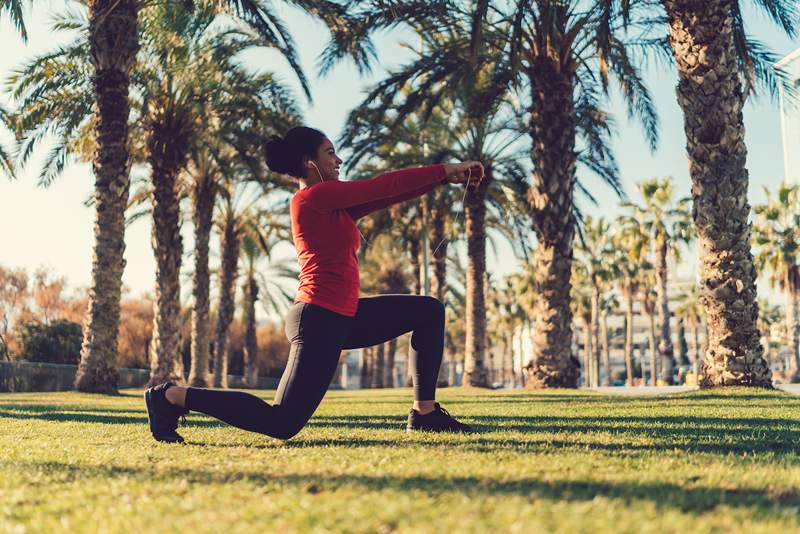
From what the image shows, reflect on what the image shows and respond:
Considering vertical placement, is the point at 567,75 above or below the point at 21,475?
above

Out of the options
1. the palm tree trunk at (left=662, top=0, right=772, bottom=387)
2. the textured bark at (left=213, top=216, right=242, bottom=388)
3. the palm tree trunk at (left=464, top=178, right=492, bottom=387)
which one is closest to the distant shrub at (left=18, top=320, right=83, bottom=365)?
the textured bark at (left=213, top=216, right=242, bottom=388)

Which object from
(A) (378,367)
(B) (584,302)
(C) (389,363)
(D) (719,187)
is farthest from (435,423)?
(B) (584,302)

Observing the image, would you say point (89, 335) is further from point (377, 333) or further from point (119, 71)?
point (377, 333)

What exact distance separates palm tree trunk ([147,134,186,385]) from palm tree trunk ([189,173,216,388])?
Result: 3.98 m

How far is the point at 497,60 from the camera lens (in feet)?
58.3

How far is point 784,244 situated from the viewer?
4366 cm

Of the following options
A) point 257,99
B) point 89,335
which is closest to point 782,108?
point 257,99

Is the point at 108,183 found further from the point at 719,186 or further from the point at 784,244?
the point at 784,244

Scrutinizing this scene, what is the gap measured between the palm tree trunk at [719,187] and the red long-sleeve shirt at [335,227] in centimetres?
784

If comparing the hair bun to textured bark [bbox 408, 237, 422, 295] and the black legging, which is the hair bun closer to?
the black legging

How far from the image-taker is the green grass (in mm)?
2229

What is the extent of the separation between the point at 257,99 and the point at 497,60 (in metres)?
6.63

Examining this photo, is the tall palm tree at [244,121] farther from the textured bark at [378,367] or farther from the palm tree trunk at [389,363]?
the palm tree trunk at [389,363]

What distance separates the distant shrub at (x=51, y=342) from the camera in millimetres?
38562
